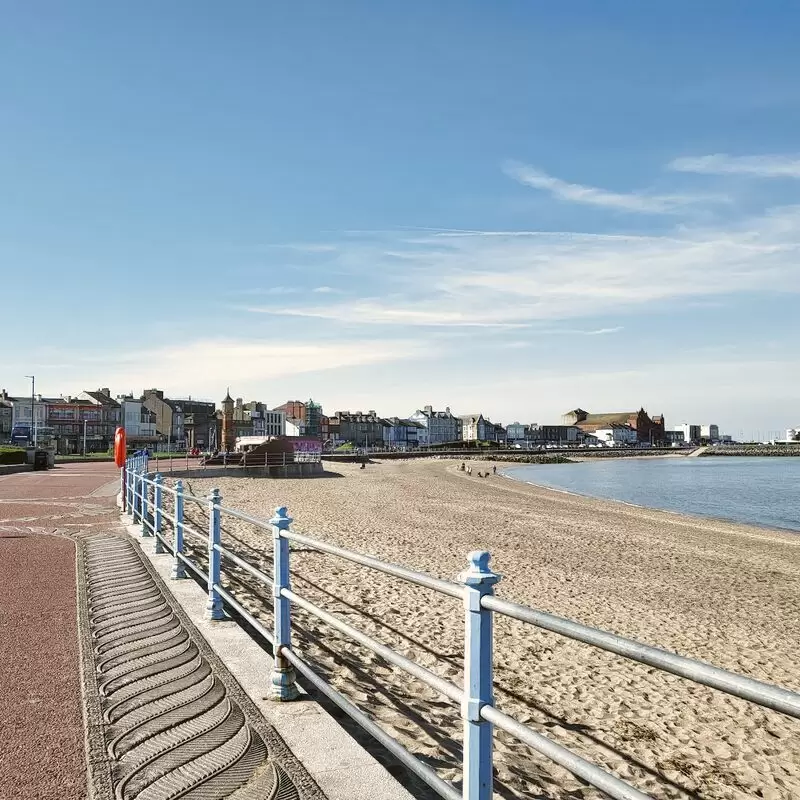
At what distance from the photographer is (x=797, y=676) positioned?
26.2 feet

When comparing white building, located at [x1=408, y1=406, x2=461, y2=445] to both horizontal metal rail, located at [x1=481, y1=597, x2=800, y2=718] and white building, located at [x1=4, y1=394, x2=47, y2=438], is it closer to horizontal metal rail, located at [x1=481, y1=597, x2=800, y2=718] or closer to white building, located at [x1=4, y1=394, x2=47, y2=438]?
white building, located at [x1=4, y1=394, x2=47, y2=438]

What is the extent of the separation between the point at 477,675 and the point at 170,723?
251 cm

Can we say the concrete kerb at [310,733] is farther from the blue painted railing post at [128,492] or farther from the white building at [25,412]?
the white building at [25,412]

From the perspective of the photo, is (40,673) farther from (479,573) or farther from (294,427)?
(294,427)

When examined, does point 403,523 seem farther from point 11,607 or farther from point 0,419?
point 0,419

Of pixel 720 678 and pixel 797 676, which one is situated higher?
pixel 720 678

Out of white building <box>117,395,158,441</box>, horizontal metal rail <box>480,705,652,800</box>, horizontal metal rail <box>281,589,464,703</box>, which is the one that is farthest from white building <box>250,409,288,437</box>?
horizontal metal rail <box>480,705,652,800</box>

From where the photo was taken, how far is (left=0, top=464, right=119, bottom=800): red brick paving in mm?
3477

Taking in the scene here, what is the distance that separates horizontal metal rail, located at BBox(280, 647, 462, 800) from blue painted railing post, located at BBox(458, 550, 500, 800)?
0.22m

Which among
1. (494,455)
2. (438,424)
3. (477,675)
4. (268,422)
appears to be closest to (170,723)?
(477,675)

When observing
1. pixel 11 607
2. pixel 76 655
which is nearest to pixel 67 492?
pixel 11 607

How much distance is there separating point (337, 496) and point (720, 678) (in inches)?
1123

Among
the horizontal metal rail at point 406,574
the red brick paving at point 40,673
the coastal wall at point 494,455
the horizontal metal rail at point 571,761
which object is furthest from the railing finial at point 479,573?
the coastal wall at point 494,455

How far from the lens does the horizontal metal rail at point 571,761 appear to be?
1.79 meters
